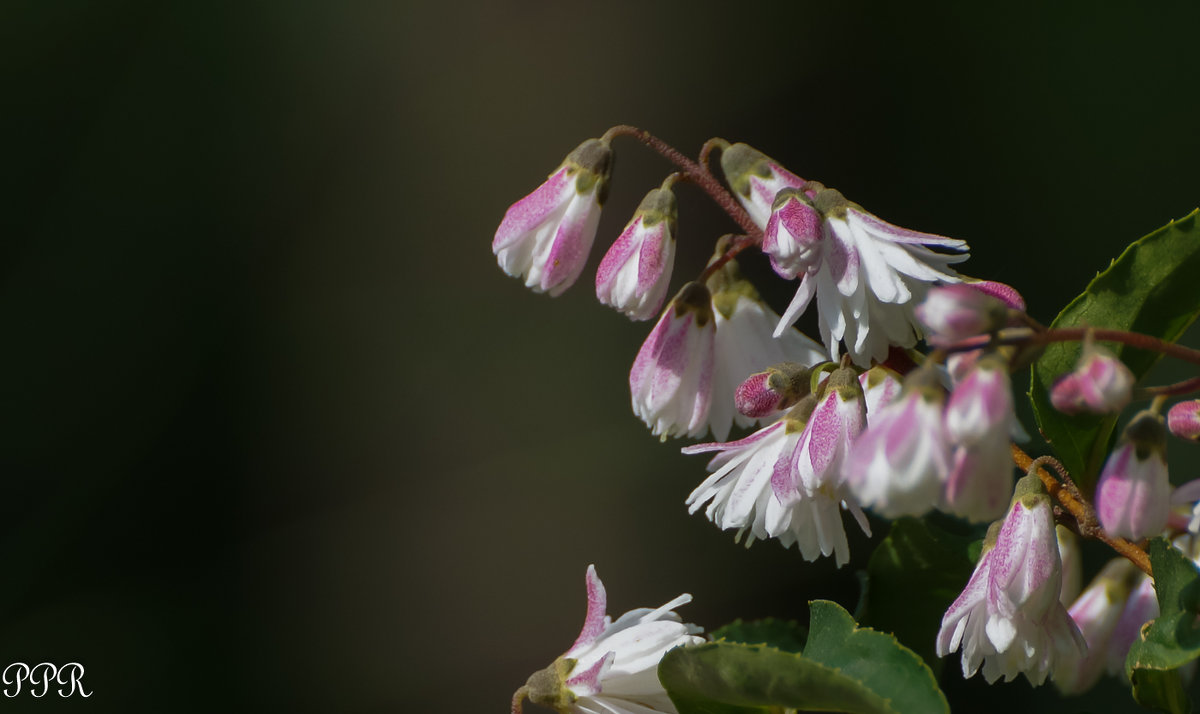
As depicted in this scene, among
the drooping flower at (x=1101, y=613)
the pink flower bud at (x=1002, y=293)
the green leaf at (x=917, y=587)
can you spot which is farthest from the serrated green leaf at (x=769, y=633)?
the pink flower bud at (x=1002, y=293)

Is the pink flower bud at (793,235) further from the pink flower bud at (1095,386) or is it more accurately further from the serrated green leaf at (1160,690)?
the serrated green leaf at (1160,690)

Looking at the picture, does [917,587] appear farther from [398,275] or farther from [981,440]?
[398,275]

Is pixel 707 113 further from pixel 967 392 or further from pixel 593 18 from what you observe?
pixel 967 392

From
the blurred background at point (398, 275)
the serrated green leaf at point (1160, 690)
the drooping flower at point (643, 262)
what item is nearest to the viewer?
the serrated green leaf at point (1160, 690)

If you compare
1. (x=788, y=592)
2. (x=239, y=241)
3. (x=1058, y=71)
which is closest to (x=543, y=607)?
(x=788, y=592)

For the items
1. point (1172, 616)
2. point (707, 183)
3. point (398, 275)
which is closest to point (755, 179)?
point (707, 183)

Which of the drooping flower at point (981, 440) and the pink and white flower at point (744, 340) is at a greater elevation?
the pink and white flower at point (744, 340)

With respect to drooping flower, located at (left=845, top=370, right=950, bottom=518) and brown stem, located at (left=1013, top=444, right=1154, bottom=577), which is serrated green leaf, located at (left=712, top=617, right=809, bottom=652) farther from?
drooping flower, located at (left=845, top=370, right=950, bottom=518)

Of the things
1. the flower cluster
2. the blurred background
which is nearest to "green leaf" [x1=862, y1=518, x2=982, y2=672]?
the flower cluster
